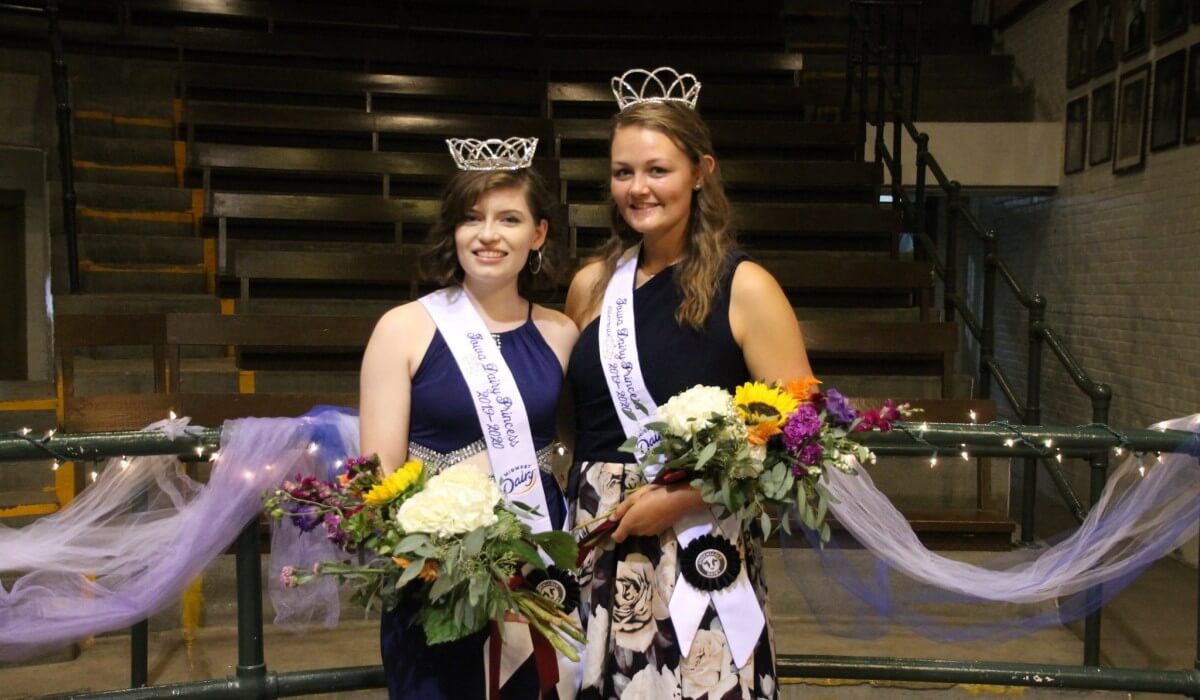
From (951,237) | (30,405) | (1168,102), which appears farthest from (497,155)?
(1168,102)

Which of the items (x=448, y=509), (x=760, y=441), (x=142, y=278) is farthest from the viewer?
(x=142, y=278)

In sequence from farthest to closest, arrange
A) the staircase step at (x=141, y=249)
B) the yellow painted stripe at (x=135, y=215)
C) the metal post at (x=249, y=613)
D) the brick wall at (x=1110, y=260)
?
1. the yellow painted stripe at (x=135, y=215)
2. the staircase step at (x=141, y=249)
3. the brick wall at (x=1110, y=260)
4. the metal post at (x=249, y=613)

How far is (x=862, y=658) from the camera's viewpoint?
6.90 ft

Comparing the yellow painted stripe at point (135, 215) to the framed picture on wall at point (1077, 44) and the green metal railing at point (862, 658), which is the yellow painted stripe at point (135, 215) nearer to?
the green metal railing at point (862, 658)

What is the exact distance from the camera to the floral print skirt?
1624mm

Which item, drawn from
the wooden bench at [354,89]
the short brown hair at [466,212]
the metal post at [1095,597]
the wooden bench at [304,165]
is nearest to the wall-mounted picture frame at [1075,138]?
the wooden bench at [304,165]

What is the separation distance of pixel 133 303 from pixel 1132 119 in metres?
5.66

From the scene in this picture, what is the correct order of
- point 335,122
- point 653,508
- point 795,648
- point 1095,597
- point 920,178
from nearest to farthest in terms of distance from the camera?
point 653,508 → point 1095,597 → point 795,648 → point 920,178 → point 335,122

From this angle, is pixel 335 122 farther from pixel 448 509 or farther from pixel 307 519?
pixel 448 509

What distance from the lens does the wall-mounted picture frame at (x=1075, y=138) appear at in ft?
21.4

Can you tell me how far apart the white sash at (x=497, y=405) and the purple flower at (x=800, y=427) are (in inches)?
17.1

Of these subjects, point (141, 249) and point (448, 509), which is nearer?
point (448, 509)

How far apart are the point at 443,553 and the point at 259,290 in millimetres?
4636

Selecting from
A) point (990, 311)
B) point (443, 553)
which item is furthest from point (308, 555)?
point (990, 311)
